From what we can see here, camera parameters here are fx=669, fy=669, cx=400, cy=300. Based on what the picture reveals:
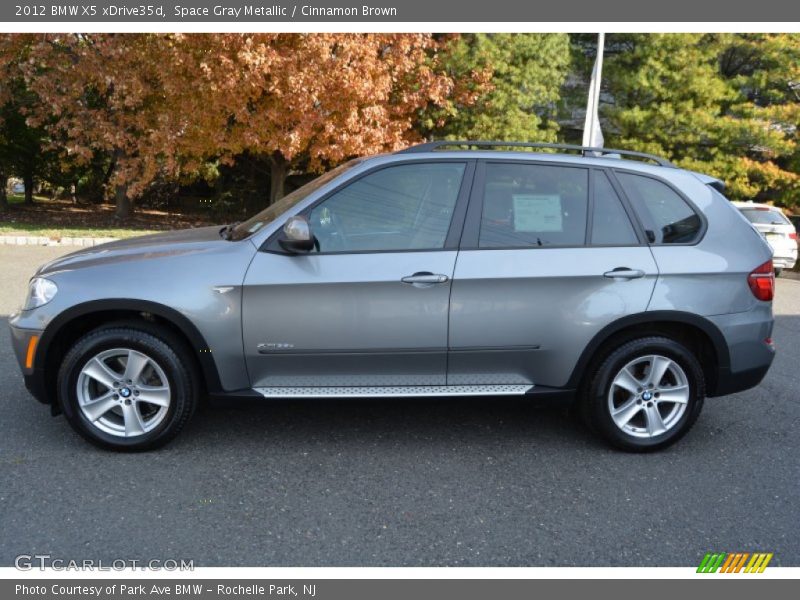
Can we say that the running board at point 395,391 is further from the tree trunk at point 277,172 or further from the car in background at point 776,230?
the tree trunk at point 277,172

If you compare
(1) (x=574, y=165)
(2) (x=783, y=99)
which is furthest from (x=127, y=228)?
(2) (x=783, y=99)

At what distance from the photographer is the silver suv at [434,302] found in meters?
3.82

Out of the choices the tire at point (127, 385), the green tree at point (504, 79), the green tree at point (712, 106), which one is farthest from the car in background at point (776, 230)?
the tire at point (127, 385)

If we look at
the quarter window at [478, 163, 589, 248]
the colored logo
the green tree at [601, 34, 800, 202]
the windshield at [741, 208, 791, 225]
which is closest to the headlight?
the quarter window at [478, 163, 589, 248]

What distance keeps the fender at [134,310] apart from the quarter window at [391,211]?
2.90 feet

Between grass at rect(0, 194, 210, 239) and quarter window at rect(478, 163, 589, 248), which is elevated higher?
quarter window at rect(478, 163, 589, 248)

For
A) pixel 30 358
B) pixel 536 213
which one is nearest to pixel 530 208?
pixel 536 213

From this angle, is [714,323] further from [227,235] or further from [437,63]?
[437,63]

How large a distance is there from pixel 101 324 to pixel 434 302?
77.3 inches

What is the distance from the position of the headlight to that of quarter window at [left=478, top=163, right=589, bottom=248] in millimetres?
2490

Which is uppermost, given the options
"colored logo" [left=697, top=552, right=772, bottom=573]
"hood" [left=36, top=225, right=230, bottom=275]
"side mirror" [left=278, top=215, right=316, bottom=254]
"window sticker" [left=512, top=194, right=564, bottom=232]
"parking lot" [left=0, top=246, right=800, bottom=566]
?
"window sticker" [left=512, top=194, right=564, bottom=232]

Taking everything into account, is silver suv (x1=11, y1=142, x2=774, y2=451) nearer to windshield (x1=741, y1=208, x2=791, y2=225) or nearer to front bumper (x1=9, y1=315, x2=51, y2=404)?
front bumper (x1=9, y1=315, x2=51, y2=404)

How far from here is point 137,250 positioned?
160 inches

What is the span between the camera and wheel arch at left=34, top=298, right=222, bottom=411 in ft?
12.4
